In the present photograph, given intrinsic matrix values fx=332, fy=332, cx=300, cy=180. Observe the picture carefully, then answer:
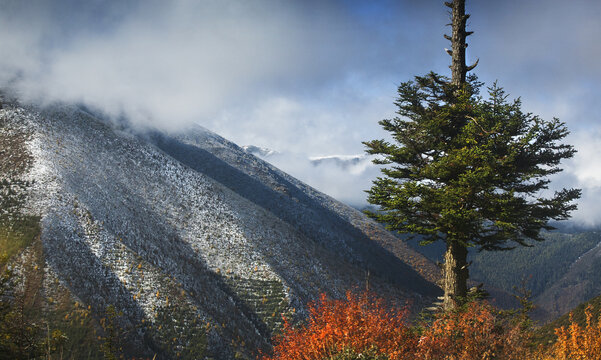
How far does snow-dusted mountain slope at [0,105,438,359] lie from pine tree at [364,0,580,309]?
85.7 ft

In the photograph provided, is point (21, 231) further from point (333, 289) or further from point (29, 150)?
point (333, 289)

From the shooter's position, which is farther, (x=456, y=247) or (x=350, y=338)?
(x=456, y=247)

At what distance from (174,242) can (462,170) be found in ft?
138

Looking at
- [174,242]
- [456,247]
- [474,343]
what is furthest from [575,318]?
[174,242]

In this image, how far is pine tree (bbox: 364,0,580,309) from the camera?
1192cm

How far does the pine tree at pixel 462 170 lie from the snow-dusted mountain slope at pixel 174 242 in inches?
1029

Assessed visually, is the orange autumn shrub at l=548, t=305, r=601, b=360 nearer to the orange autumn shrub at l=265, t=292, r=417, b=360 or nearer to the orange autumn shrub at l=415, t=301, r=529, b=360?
the orange autumn shrub at l=415, t=301, r=529, b=360

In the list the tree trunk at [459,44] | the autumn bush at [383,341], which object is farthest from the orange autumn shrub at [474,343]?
the tree trunk at [459,44]

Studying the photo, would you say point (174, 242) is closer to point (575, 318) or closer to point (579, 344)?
point (579, 344)

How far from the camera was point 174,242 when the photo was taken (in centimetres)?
4609

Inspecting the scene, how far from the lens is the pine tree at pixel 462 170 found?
39.1 ft

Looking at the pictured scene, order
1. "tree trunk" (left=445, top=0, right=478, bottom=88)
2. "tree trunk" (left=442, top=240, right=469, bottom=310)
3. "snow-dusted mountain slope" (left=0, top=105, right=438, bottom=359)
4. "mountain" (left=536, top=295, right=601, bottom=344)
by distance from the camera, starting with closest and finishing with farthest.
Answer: "mountain" (left=536, top=295, right=601, bottom=344) → "tree trunk" (left=442, top=240, right=469, bottom=310) → "tree trunk" (left=445, top=0, right=478, bottom=88) → "snow-dusted mountain slope" (left=0, top=105, right=438, bottom=359)

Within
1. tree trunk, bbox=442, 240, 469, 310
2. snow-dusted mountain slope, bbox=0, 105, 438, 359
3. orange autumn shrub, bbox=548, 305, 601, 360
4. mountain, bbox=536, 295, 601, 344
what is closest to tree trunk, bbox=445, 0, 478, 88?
tree trunk, bbox=442, 240, 469, 310

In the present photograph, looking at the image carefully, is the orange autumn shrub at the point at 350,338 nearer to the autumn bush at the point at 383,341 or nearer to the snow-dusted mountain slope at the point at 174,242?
the autumn bush at the point at 383,341
